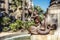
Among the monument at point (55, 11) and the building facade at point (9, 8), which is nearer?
the monument at point (55, 11)

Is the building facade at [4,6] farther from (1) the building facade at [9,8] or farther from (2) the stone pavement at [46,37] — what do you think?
(2) the stone pavement at [46,37]

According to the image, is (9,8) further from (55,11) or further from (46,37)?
(46,37)

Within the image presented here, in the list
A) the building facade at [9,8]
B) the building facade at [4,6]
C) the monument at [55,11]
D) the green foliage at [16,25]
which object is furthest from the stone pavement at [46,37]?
the building facade at [4,6]

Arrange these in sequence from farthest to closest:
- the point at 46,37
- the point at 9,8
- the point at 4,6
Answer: the point at 9,8
the point at 4,6
the point at 46,37

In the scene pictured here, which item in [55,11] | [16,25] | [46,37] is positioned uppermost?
[55,11]

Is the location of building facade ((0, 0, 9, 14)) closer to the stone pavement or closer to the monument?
the monument

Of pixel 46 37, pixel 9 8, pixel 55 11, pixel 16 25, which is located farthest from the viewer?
pixel 9 8

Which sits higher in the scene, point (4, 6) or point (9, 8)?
point (4, 6)

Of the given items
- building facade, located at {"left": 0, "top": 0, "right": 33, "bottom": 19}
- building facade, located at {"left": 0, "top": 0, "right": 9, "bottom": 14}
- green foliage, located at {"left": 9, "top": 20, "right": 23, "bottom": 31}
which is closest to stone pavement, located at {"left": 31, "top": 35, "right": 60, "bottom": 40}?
green foliage, located at {"left": 9, "top": 20, "right": 23, "bottom": 31}

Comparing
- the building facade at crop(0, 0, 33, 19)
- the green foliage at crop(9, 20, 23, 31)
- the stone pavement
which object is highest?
the building facade at crop(0, 0, 33, 19)

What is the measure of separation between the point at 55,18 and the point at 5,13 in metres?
28.4

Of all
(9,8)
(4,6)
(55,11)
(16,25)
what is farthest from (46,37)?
(9,8)

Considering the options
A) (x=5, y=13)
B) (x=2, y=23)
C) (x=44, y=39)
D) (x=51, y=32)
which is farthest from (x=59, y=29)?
(x=5, y=13)

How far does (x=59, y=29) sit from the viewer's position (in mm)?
9648
